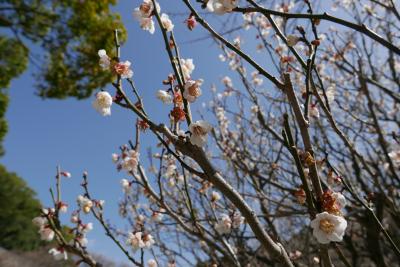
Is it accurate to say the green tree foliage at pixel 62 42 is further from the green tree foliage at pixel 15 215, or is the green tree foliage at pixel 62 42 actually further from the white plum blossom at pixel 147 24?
the green tree foliage at pixel 15 215

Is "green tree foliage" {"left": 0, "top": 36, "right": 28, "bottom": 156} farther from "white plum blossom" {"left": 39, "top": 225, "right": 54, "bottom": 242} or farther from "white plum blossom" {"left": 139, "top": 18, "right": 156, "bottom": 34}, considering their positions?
"white plum blossom" {"left": 139, "top": 18, "right": 156, "bottom": 34}

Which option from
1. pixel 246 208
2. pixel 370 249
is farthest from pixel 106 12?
pixel 246 208

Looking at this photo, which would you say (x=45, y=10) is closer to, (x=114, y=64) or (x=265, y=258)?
(x=265, y=258)

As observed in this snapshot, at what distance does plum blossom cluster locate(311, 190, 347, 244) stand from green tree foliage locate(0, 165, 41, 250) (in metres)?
24.4

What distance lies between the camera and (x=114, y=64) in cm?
167

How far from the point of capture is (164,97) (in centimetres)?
179

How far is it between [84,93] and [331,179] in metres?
8.26

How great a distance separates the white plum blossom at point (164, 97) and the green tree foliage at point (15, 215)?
78.2ft

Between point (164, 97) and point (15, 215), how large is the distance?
25.4 metres

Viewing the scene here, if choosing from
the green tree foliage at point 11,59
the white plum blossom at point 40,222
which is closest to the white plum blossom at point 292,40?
the white plum blossom at point 40,222

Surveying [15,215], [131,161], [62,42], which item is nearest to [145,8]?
[131,161]

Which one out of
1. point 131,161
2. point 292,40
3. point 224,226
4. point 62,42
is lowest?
point 224,226

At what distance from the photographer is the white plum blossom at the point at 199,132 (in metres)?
1.38

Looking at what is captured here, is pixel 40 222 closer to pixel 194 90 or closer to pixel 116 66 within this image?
pixel 116 66
